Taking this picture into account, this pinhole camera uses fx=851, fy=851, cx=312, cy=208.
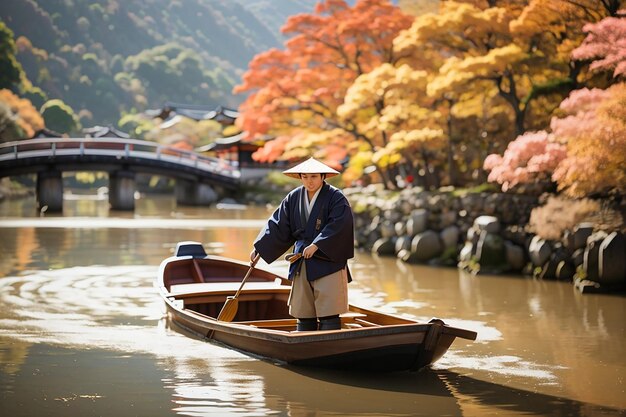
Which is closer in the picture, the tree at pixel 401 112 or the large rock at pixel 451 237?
the large rock at pixel 451 237

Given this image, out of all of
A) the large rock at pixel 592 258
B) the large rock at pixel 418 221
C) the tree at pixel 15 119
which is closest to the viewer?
the large rock at pixel 592 258

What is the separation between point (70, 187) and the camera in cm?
6962

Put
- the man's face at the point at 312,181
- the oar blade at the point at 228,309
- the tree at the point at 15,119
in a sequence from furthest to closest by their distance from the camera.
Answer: the tree at the point at 15,119, the oar blade at the point at 228,309, the man's face at the point at 312,181

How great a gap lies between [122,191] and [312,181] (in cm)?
3218

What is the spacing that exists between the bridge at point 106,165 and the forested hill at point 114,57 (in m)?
28.4

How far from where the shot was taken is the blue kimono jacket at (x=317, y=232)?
7605 mm

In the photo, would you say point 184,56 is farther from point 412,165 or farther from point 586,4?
point 586,4

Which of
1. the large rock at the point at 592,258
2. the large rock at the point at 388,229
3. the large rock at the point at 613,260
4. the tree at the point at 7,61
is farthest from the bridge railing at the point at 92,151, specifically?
the large rock at the point at 613,260

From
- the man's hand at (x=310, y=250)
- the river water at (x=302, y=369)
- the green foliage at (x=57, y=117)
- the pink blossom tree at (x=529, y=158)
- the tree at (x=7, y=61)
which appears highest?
the tree at (x=7, y=61)

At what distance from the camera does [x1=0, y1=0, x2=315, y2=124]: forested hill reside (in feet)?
243

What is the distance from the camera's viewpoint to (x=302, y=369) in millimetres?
7840

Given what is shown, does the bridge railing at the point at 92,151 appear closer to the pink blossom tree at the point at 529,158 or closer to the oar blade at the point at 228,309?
the pink blossom tree at the point at 529,158

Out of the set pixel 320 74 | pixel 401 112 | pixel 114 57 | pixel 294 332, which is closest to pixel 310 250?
pixel 294 332

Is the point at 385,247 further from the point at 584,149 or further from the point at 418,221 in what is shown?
the point at 584,149
